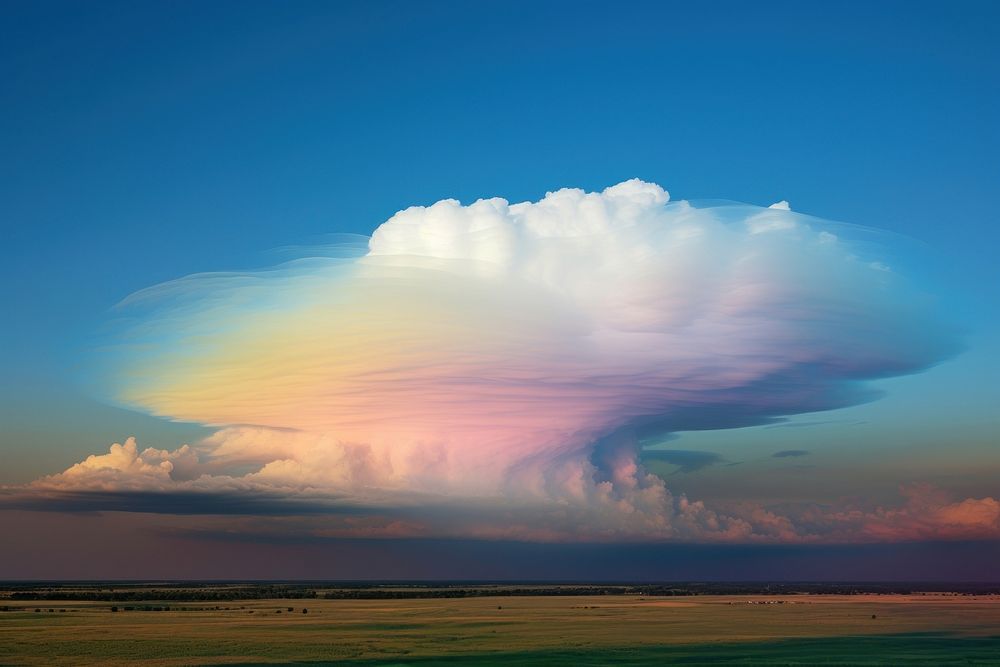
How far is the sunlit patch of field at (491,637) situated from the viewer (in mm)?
66125

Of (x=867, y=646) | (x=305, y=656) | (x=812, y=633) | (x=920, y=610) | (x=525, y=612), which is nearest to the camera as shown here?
(x=305, y=656)

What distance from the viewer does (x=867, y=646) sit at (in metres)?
75.2

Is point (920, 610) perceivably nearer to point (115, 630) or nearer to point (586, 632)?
point (586, 632)

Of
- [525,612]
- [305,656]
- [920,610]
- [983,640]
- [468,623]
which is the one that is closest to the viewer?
[305,656]

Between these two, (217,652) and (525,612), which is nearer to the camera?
(217,652)

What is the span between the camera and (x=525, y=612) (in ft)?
410

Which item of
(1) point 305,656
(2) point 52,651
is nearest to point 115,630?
(2) point 52,651

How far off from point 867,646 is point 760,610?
5794cm

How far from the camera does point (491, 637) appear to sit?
3258 inches

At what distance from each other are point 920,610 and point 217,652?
106 m

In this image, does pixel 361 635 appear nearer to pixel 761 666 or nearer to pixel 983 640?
pixel 761 666

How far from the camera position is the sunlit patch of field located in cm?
6612

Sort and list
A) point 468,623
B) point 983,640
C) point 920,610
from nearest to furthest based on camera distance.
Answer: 1. point 983,640
2. point 468,623
3. point 920,610

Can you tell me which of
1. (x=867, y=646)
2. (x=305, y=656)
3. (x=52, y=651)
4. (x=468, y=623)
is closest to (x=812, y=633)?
(x=867, y=646)
